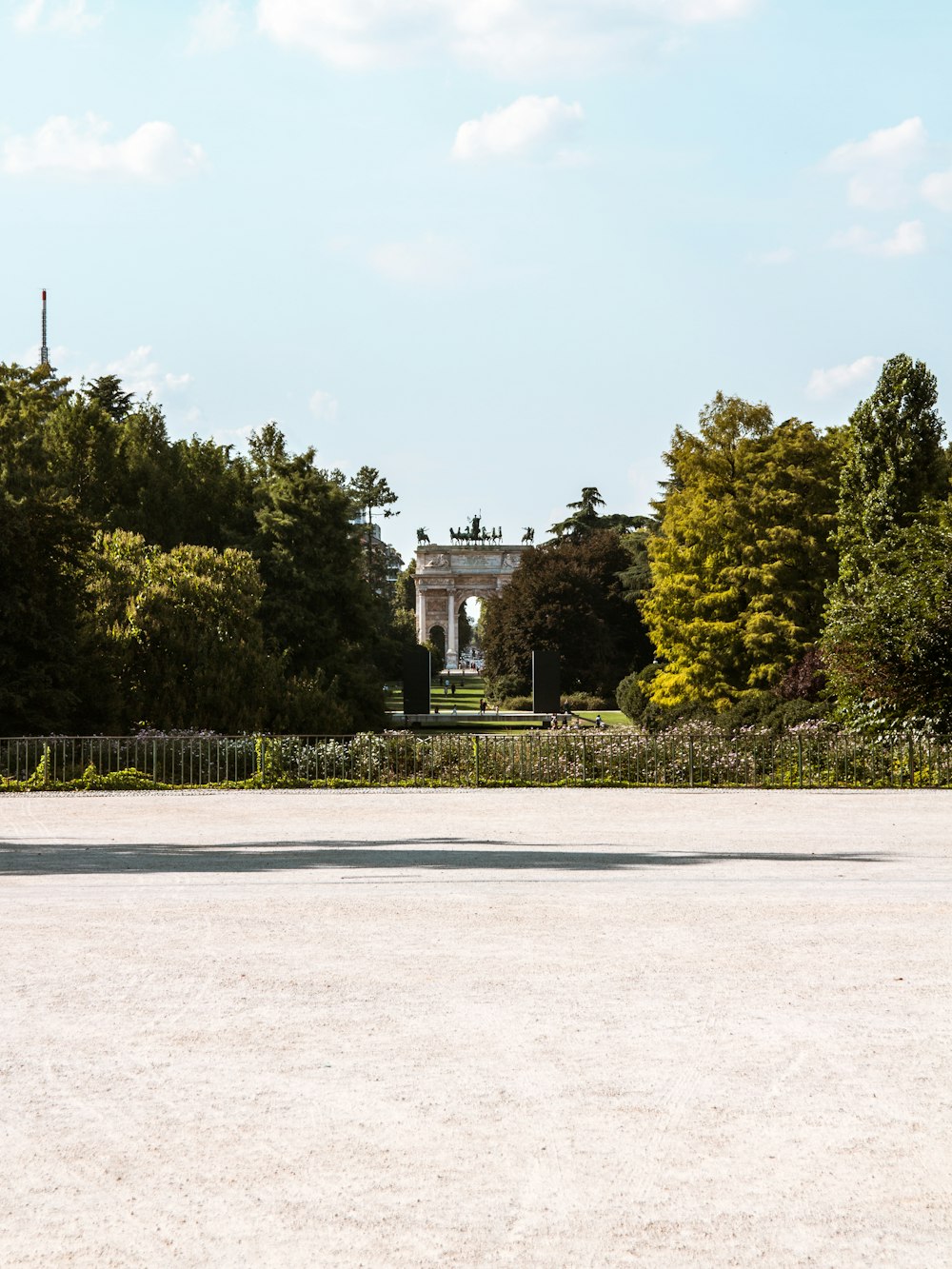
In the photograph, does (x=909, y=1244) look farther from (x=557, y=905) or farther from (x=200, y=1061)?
(x=557, y=905)

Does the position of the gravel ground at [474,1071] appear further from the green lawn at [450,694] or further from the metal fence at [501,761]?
the green lawn at [450,694]

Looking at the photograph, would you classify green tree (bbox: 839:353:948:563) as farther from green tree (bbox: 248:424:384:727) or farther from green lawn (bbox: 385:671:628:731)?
green tree (bbox: 248:424:384:727)

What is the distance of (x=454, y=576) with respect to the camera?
117 m

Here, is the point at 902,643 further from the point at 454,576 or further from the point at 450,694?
the point at 454,576

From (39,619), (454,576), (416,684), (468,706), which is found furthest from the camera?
(454,576)

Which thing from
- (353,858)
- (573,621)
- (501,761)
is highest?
(573,621)

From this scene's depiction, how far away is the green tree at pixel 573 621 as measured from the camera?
75125 millimetres

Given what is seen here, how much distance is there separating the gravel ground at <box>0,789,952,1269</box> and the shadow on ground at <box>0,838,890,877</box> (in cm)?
105

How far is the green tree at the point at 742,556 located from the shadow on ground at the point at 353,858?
27.4 meters

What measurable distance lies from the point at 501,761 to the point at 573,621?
4634cm

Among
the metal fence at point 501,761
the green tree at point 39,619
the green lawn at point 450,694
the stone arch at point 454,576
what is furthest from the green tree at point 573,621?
the metal fence at point 501,761

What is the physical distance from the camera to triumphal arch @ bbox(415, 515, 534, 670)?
116375 mm

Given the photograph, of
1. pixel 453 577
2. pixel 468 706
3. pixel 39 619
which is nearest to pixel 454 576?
pixel 453 577

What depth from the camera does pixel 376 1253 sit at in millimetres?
4801
